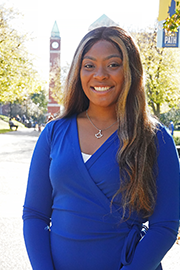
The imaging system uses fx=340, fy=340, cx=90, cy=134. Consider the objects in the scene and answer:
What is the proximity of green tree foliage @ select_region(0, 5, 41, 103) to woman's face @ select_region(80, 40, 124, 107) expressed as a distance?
20825 millimetres

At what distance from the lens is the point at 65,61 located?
113 ft

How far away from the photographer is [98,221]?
1.64 m

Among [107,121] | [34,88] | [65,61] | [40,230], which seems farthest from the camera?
[65,61]

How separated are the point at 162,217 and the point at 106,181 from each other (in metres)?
0.32

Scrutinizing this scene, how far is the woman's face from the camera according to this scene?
5.88 feet

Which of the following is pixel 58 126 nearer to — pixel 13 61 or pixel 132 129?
pixel 132 129

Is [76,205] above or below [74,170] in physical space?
below

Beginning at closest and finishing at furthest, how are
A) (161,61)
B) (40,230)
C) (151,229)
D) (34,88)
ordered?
(151,229) → (40,230) → (161,61) → (34,88)

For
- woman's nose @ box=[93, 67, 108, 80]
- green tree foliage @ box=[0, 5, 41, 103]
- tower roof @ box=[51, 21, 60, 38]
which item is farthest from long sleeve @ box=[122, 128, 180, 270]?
tower roof @ box=[51, 21, 60, 38]

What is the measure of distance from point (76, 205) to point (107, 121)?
0.52 metres

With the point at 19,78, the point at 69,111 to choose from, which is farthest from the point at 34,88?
the point at 69,111

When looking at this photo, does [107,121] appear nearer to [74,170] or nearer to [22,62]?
[74,170]

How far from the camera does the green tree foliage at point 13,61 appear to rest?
22.0m

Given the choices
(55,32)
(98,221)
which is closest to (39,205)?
(98,221)
